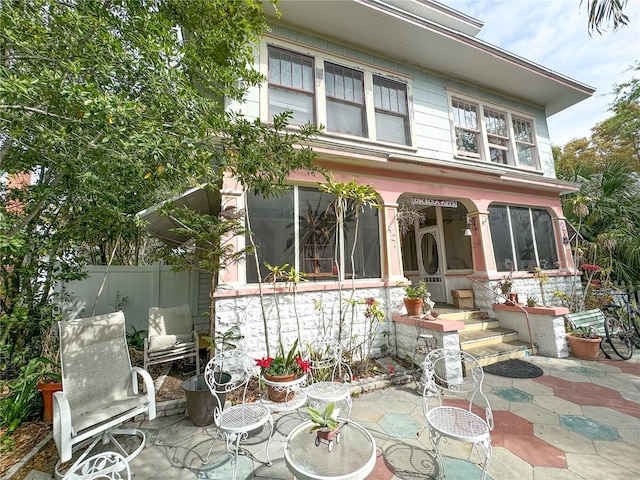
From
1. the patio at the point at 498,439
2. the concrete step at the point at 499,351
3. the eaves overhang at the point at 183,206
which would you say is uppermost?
the eaves overhang at the point at 183,206

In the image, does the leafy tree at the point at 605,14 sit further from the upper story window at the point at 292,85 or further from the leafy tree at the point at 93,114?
the leafy tree at the point at 93,114

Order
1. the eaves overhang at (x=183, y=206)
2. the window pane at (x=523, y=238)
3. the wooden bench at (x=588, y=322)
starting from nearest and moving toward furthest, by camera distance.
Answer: the eaves overhang at (x=183, y=206)
the wooden bench at (x=588, y=322)
the window pane at (x=523, y=238)

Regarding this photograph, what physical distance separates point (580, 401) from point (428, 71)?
24.1 feet

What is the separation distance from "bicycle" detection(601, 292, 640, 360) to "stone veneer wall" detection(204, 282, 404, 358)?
434 centimetres

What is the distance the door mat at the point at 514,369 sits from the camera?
178 inches

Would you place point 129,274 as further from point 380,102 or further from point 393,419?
point 380,102

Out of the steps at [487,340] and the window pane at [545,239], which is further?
the window pane at [545,239]

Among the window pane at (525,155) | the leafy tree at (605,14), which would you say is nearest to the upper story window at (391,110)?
the leafy tree at (605,14)

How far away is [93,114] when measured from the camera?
7.56ft

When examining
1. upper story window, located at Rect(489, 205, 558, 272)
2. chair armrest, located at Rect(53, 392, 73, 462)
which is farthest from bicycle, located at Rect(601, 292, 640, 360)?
chair armrest, located at Rect(53, 392, 73, 462)

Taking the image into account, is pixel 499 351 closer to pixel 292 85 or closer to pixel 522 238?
pixel 522 238

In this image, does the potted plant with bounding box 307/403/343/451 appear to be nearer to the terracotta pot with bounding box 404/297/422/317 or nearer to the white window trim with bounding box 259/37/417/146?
the terracotta pot with bounding box 404/297/422/317

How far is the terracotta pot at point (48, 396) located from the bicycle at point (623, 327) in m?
9.05

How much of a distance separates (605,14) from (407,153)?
3.36 meters
